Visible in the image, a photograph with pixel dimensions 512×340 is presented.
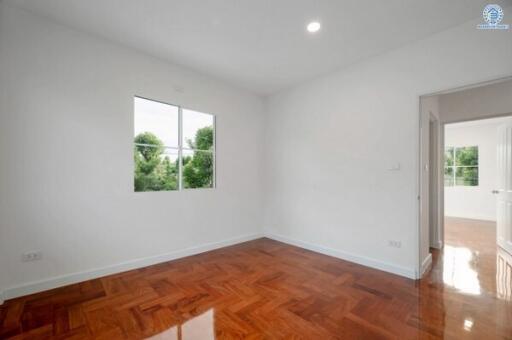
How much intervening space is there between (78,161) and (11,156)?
0.55 m

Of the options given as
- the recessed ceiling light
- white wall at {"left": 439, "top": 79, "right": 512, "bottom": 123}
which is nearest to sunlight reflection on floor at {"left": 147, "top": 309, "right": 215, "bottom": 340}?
the recessed ceiling light

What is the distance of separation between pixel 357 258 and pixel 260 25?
3.31 metres

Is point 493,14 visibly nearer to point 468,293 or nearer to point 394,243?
point 394,243

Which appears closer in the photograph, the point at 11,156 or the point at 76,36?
the point at 11,156

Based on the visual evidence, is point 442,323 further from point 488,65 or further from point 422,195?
point 488,65

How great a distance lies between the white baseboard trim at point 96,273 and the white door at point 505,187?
463cm

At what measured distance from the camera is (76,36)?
276cm

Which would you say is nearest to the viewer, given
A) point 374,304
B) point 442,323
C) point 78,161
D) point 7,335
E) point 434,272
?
point 7,335

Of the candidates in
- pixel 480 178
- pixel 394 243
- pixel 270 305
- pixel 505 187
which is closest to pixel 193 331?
pixel 270 305

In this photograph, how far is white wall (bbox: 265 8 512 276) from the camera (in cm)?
263

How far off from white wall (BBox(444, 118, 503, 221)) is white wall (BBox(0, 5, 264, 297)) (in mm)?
7821

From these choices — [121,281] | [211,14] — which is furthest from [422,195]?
[121,281]

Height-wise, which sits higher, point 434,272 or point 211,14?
point 211,14

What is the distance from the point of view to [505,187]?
388cm
